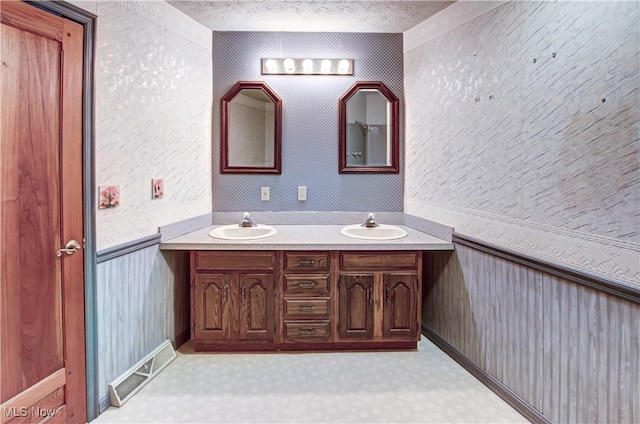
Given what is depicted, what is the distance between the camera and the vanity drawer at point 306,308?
240 centimetres

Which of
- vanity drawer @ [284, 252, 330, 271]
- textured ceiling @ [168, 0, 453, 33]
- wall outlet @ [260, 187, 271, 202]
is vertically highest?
textured ceiling @ [168, 0, 453, 33]

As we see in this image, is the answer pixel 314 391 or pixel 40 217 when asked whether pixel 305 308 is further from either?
pixel 40 217

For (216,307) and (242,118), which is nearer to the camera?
(216,307)

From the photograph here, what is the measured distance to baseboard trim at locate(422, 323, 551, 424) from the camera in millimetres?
1758

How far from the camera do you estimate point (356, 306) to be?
2.42 m

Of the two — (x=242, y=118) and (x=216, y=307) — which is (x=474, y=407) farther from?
(x=242, y=118)

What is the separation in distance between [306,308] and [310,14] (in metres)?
2.01

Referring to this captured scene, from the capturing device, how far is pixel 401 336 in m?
2.43

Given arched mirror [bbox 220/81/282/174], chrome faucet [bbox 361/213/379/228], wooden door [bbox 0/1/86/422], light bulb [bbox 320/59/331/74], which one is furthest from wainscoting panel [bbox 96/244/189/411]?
light bulb [bbox 320/59/331/74]

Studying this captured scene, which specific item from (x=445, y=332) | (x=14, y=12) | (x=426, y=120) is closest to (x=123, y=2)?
(x=14, y=12)

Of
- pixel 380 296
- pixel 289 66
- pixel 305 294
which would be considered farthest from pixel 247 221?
pixel 289 66

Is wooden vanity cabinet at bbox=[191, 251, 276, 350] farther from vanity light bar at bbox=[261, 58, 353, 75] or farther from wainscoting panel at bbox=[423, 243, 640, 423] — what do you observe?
vanity light bar at bbox=[261, 58, 353, 75]

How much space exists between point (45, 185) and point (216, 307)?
123 cm

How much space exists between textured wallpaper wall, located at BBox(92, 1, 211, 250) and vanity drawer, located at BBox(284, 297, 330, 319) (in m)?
0.98
